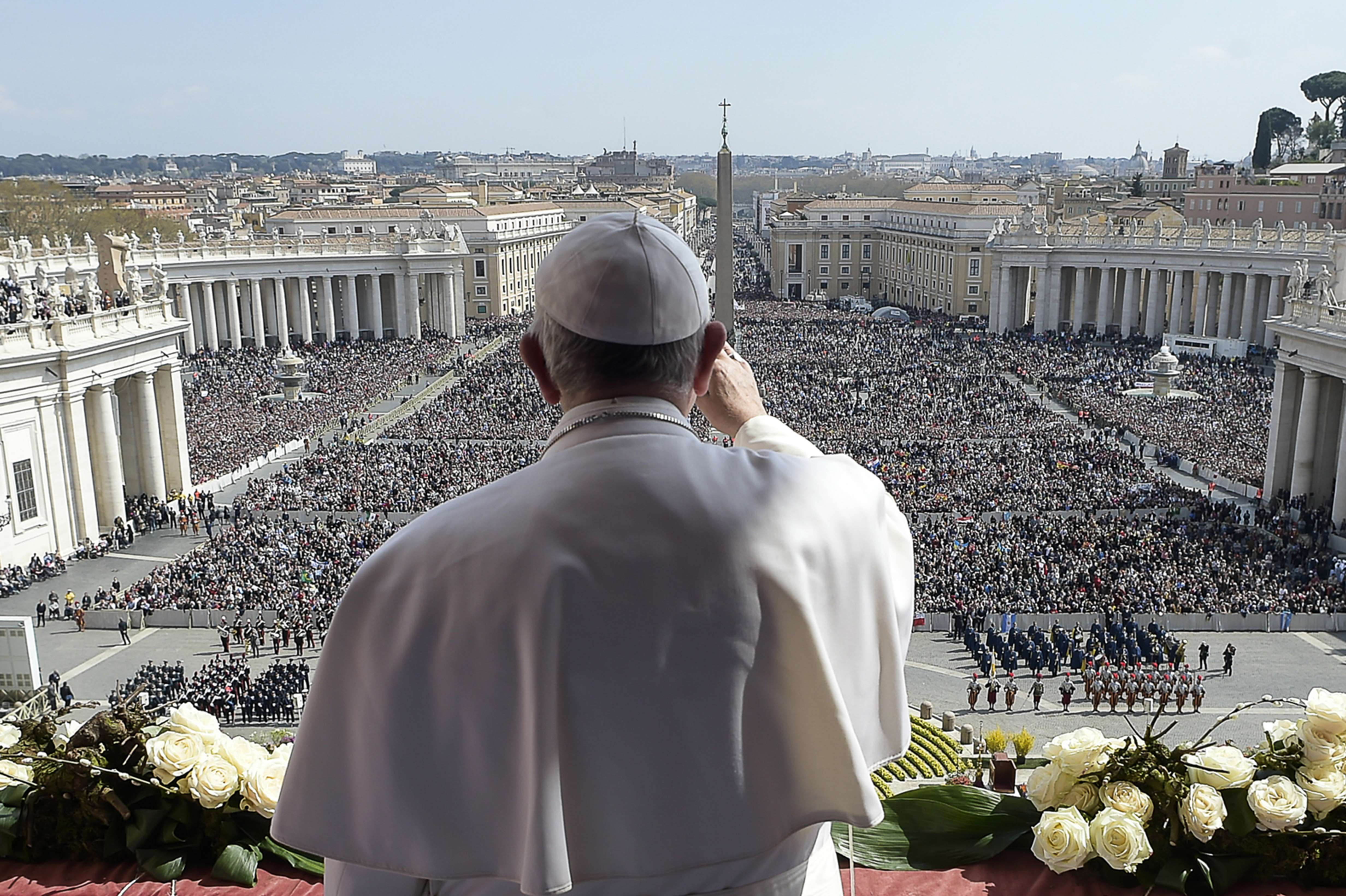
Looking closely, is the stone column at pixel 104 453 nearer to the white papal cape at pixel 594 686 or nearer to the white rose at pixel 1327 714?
the white rose at pixel 1327 714

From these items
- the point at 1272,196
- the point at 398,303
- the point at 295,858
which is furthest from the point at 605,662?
the point at 1272,196

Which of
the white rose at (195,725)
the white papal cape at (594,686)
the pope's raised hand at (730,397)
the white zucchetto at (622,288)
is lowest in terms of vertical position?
the white rose at (195,725)

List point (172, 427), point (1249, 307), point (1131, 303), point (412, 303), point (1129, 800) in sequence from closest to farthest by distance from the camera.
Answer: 1. point (1129, 800)
2. point (172, 427)
3. point (1249, 307)
4. point (1131, 303)
5. point (412, 303)

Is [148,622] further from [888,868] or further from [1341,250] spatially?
[1341,250]

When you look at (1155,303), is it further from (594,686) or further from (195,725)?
(594,686)

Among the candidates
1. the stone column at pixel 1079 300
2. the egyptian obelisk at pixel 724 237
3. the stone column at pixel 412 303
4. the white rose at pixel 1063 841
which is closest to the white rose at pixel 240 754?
the white rose at pixel 1063 841

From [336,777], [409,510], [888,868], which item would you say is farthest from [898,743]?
[409,510]

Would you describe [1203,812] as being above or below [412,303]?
above
